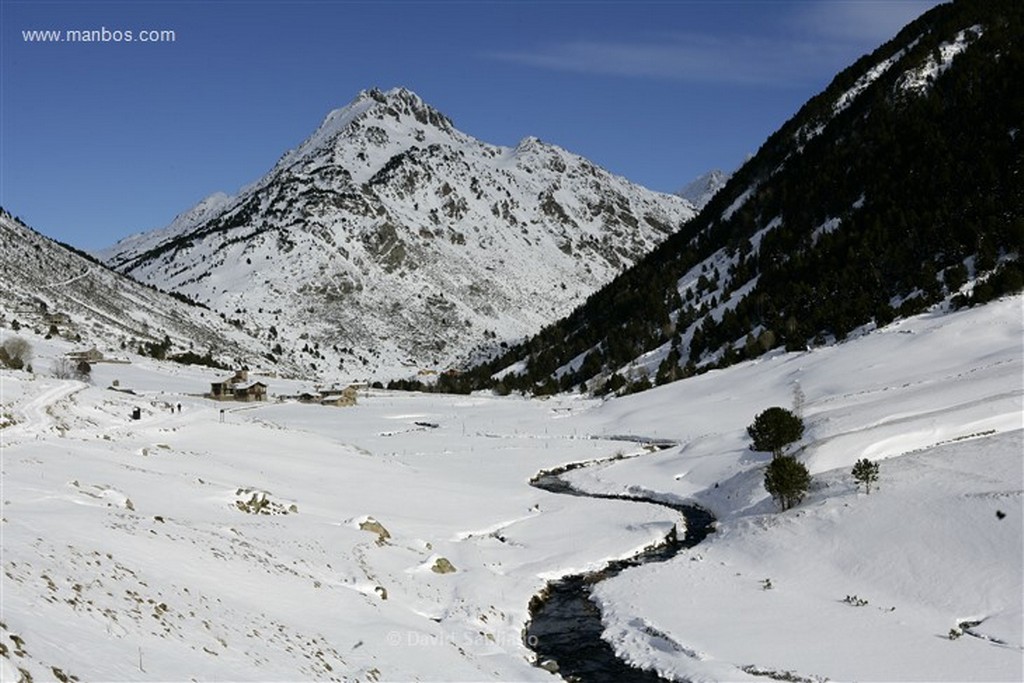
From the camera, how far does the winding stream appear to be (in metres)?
23.2

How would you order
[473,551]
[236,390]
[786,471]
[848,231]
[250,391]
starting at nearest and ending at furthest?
[473,551]
[786,471]
[236,390]
[250,391]
[848,231]

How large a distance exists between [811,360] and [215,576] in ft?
229

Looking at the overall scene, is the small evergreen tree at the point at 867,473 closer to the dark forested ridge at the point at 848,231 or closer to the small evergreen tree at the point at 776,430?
the small evergreen tree at the point at 776,430

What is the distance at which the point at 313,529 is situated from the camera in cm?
3056

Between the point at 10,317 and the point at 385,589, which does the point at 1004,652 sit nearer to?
the point at 385,589

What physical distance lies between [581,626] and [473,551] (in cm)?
801

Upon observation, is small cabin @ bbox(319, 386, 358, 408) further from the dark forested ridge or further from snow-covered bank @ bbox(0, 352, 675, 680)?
snow-covered bank @ bbox(0, 352, 675, 680)

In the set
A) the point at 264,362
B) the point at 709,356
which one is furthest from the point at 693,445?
the point at 264,362

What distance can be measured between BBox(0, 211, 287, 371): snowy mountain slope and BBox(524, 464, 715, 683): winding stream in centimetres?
12009

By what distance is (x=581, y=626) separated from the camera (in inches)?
1069

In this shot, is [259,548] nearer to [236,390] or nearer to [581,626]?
[581,626]

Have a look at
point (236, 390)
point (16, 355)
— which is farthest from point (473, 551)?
point (16, 355)

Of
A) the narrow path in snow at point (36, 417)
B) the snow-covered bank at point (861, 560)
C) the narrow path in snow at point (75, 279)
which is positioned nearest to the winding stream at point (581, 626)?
the snow-covered bank at point (861, 560)

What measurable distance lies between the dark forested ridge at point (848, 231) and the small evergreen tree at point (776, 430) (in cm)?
4571
